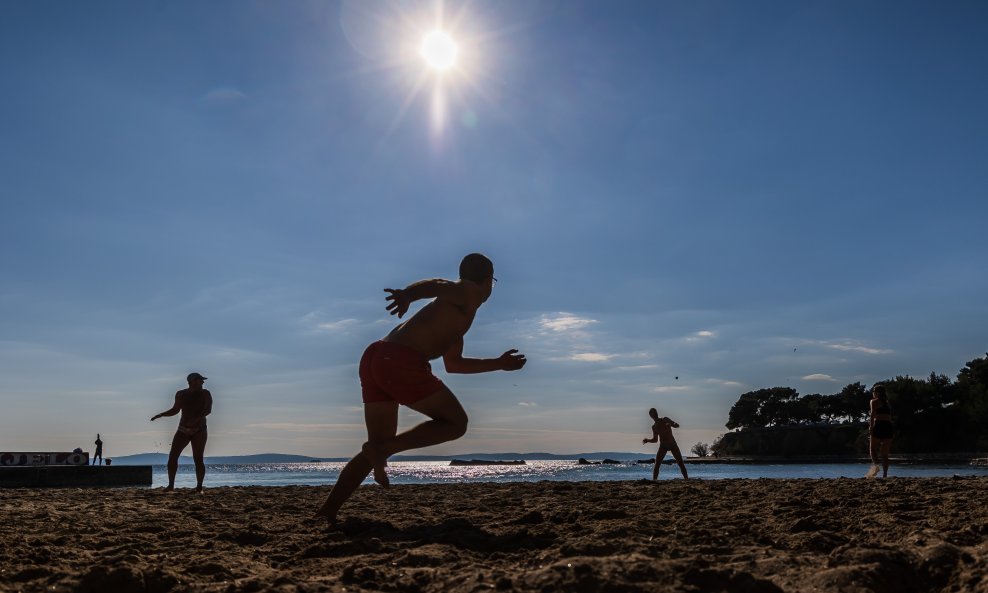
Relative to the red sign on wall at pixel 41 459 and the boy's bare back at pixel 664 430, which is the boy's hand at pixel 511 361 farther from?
the red sign on wall at pixel 41 459

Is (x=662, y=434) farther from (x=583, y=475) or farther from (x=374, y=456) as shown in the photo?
(x=583, y=475)

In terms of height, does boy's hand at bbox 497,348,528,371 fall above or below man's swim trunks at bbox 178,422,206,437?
above

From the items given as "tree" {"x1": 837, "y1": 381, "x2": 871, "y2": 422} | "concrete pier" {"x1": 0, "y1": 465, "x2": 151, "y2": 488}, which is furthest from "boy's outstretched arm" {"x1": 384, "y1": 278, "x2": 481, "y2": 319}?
"tree" {"x1": 837, "y1": 381, "x2": 871, "y2": 422}

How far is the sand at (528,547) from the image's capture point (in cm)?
259

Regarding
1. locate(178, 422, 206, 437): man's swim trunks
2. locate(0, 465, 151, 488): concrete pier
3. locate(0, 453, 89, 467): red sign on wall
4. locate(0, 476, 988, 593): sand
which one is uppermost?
locate(178, 422, 206, 437): man's swim trunks

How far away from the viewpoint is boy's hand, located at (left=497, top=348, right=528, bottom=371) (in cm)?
473

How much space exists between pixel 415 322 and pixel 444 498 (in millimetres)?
3561

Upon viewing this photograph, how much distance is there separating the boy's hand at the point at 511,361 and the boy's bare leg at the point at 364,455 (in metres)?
0.77

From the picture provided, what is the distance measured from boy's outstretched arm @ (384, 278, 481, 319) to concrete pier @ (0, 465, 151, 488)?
85.1 feet

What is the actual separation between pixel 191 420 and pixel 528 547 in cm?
820

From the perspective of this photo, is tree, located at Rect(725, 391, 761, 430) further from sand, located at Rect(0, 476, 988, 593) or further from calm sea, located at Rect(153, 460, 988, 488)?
sand, located at Rect(0, 476, 988, 593)

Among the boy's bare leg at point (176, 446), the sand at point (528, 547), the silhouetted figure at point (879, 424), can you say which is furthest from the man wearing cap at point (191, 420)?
the silhouetted figure at point (879, 424)

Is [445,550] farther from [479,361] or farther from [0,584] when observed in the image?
[0,584]

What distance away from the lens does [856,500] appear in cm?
576
